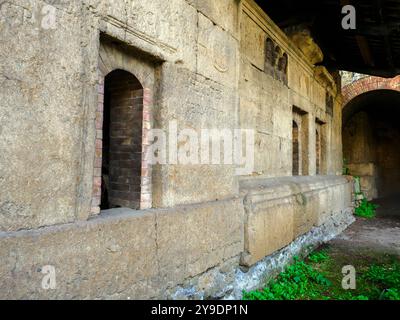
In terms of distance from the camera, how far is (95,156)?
95.3 inches

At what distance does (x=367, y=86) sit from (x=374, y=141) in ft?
21.6

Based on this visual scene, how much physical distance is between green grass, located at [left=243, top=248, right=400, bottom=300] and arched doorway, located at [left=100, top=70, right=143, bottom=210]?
78.6 inches

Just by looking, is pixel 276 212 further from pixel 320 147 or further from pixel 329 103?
pixel 329 103

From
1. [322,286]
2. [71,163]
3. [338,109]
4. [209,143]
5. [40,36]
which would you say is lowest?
A: [322,286]

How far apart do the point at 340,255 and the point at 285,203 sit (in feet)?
6.80

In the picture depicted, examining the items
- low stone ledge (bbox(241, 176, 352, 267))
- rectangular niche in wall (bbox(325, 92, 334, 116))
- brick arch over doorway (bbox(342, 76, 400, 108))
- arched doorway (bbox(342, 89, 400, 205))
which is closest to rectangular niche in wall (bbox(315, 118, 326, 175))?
rectangular niche in wall (bbox(325, 92, 334, 116))

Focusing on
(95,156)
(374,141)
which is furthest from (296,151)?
(374,141)

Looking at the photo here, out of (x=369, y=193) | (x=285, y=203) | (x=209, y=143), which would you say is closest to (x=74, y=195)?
(x=209, y=143)

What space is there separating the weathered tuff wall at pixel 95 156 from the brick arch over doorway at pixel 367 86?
9.09 meters

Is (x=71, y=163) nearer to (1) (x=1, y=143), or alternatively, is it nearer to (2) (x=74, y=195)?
(2) (x=74, y=195)

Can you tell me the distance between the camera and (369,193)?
15008 mm

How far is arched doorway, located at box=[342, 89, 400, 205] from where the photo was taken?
1380cm

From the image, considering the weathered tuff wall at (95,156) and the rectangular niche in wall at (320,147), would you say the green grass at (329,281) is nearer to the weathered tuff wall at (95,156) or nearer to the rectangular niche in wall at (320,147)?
the weathered tuff wall at (95,156)

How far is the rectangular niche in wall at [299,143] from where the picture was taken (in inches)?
282
